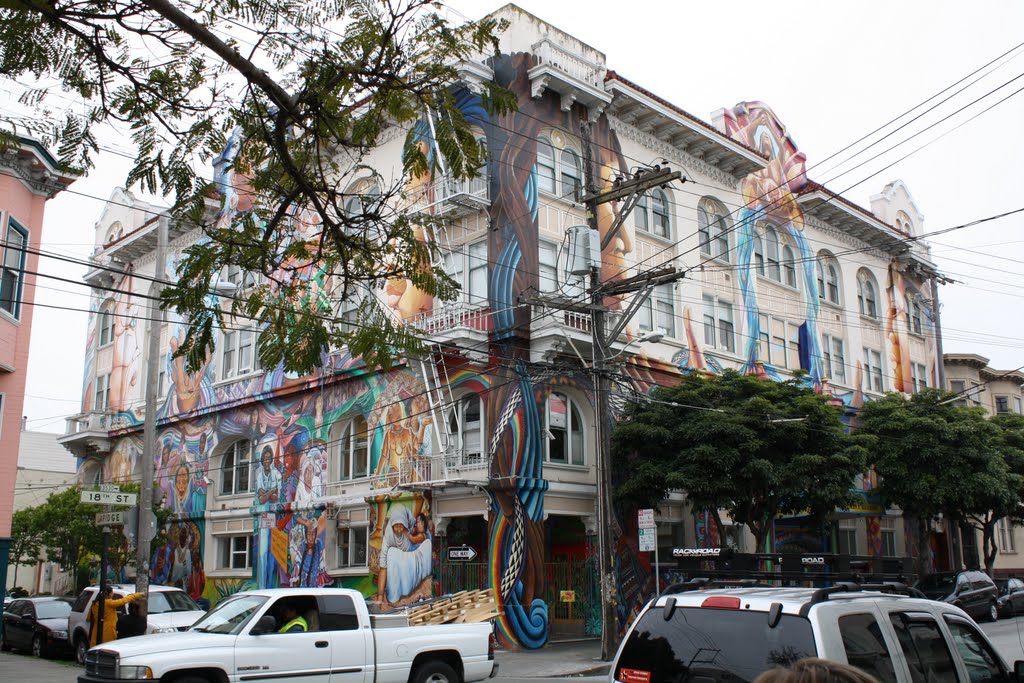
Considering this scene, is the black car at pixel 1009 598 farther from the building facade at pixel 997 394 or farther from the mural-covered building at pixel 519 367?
the building facade at pixel 997 394

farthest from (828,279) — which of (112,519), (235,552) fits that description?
(112,519)

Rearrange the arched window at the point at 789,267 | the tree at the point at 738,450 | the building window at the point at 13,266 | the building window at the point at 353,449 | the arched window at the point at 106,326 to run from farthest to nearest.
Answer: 1. the arched window at the point at 106,326
2. the arched window at the point at 789,267
3. the building window at the point at 353,449
4. the tree at the point at 738,450
5. the building window at the point at 13,266

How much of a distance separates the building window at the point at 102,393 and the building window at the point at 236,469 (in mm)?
9109

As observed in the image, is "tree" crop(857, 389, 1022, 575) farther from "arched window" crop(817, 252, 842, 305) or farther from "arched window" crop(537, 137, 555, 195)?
"arched window" crop(537, 137, 555, 195)

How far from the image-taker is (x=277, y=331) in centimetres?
710

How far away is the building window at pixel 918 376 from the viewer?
138 ft

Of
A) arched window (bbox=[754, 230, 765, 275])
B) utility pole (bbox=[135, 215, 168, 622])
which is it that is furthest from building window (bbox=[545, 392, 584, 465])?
arched window (bbox=[754, 230, 765, 275])

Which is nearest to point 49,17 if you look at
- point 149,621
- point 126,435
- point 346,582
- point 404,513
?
point 149,621

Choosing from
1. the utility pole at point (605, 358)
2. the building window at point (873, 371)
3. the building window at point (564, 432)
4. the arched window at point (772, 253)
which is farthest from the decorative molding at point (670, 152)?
the building window at point (873, 371)

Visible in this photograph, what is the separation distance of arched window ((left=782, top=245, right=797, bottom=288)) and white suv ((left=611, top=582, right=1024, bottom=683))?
2999 centimetres

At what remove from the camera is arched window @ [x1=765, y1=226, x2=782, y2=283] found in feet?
115

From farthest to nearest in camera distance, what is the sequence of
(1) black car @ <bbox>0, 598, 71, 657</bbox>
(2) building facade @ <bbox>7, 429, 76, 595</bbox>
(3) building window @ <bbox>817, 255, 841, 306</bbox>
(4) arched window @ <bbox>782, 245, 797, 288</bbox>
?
1. (2) building facade @ <bbox>7, 429, 76, 595</bbox>
2. (3) building window @ <bbox>817, 255, 841, 306</bbox>
3. (4) arched window @ <bbox>782, 245, 797, 288</bbox>
4. (1) black car @ <bbox>0, 598, 71, 657</bbox>

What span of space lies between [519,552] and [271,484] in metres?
11.6

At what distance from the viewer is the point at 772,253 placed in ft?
116
